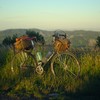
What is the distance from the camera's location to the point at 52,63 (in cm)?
811

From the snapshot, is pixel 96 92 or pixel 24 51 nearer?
pixel 96 92

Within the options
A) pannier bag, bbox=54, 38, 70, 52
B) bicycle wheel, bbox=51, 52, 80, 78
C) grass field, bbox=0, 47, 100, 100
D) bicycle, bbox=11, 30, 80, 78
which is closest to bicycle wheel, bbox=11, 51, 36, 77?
bicycle, bbox=11, 30, 80, 78

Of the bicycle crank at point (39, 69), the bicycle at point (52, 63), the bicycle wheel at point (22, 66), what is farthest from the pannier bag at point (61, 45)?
the bicycle wheel at point (22, 66)

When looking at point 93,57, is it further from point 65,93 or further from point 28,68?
point 65,93

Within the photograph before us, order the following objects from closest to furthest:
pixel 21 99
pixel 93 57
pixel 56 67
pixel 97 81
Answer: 1. pixel 21 99
2. pixel 97 81
3. pixel 56 67
4. pixel 93 57

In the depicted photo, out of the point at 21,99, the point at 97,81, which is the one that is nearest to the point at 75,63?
the point at 97,81

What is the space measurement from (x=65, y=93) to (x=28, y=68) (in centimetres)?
198

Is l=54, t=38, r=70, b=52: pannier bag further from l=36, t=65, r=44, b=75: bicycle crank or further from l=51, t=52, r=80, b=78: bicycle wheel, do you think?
l=36, t=65, r=44, b=75: bicycle crank

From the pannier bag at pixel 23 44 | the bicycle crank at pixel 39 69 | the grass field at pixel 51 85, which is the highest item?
the pannier bag at pixel 23 44

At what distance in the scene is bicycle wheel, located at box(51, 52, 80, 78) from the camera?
26.5 ft

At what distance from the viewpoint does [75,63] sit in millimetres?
8180

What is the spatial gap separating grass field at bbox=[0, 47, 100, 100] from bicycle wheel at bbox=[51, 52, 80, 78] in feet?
0.64

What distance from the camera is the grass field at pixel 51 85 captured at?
21.8 ft

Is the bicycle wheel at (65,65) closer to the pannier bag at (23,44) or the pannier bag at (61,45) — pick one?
the pannier bag at (61,45)
